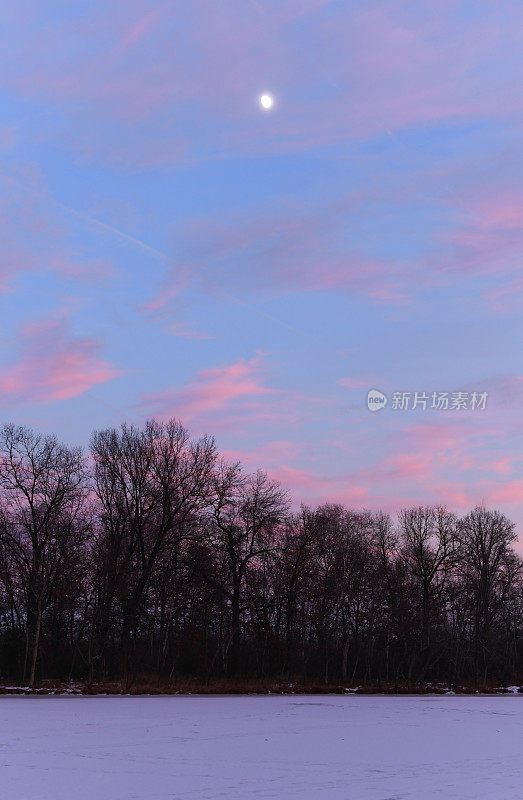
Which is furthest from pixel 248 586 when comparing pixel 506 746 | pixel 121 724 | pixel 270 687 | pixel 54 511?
pixel 506 746

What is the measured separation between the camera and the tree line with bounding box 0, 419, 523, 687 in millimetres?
49562

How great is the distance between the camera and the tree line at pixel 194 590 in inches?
→ 1951

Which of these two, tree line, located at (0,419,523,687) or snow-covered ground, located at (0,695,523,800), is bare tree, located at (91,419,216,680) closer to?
tree line, located at (0,419,523,687)

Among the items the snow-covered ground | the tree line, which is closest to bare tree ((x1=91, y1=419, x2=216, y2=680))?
the tree line

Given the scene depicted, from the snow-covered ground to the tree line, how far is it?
19768 mm

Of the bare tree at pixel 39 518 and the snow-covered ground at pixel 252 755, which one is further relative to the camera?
the bare tree at pixel 39 518

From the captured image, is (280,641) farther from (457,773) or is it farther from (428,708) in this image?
(457,773)

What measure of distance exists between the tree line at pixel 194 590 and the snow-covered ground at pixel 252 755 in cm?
1977

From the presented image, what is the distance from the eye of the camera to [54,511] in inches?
2028

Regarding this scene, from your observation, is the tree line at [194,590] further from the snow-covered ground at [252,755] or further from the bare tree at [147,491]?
the snow-covered ground at [252,755]

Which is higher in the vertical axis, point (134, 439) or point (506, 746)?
point (134, 439)

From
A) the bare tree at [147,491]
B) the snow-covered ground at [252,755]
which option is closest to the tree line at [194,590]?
the bare tree at [147,491]

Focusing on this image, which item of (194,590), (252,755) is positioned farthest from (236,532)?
(252,755)

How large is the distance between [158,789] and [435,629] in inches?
2156
